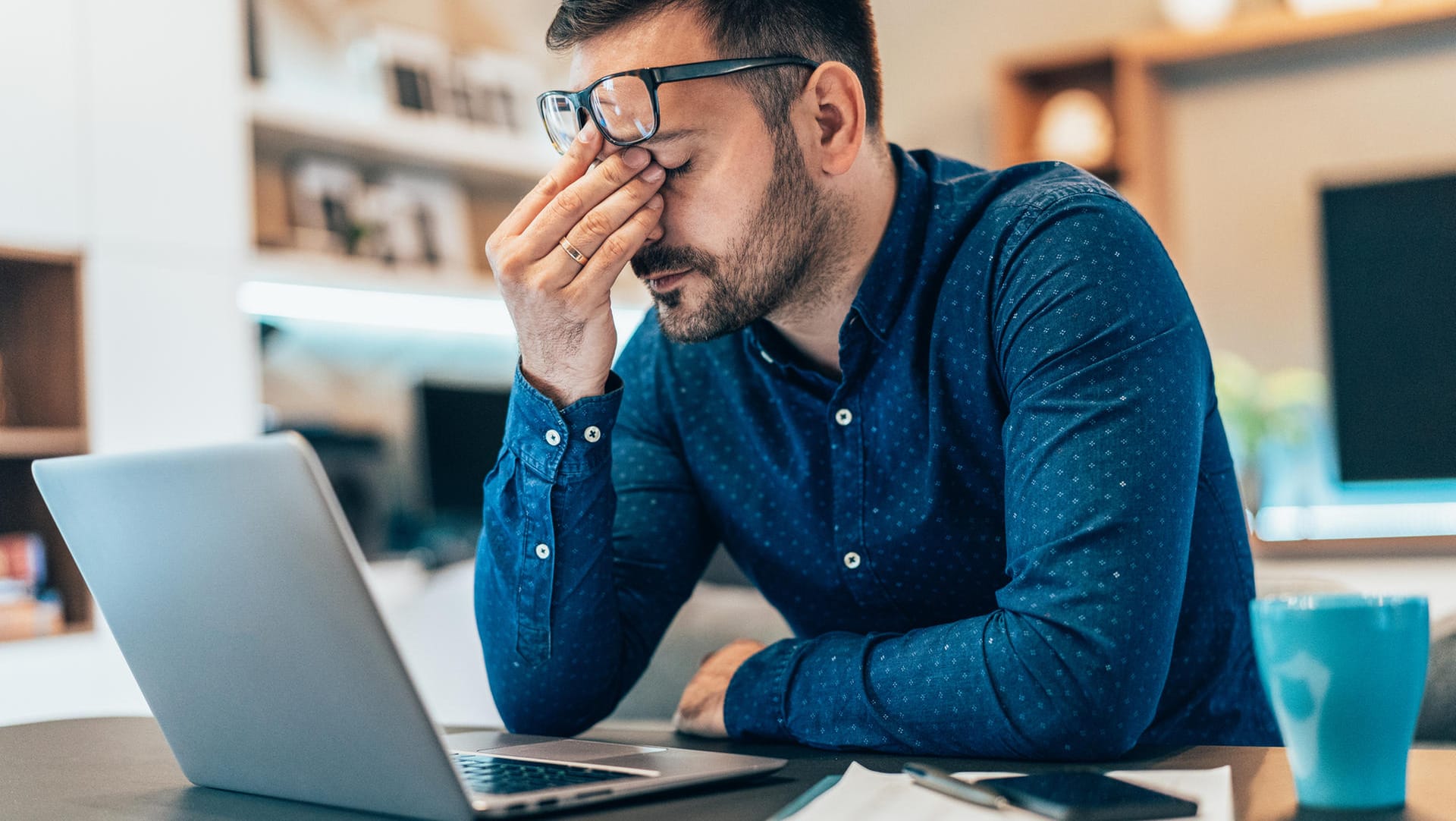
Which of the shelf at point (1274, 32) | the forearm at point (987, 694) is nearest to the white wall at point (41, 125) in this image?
the forearm at point (987, 694)

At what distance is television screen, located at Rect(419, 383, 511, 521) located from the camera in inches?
144

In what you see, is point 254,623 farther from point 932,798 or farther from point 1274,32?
point 1274,32

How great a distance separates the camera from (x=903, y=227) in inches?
48.8

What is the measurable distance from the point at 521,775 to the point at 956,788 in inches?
9.4

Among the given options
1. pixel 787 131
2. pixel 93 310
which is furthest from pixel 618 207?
pixel 93 310

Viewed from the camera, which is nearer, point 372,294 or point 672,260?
point 672,260

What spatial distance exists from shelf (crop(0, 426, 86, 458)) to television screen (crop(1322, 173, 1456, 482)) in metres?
3.20

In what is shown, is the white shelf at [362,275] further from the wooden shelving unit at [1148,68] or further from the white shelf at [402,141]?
the wooden shelving unit at [1148,68]

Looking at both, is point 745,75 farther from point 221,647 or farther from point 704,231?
point 221,647

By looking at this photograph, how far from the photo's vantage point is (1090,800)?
0.59 meters

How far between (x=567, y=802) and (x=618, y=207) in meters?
0.61

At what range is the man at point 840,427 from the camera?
91cm

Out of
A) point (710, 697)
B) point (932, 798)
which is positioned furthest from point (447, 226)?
point (932, 798)

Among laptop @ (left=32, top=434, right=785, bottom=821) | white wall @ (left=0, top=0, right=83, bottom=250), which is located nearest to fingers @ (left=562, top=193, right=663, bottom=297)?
laptop @ (left=32, top=434, right=785, bottom=821)
